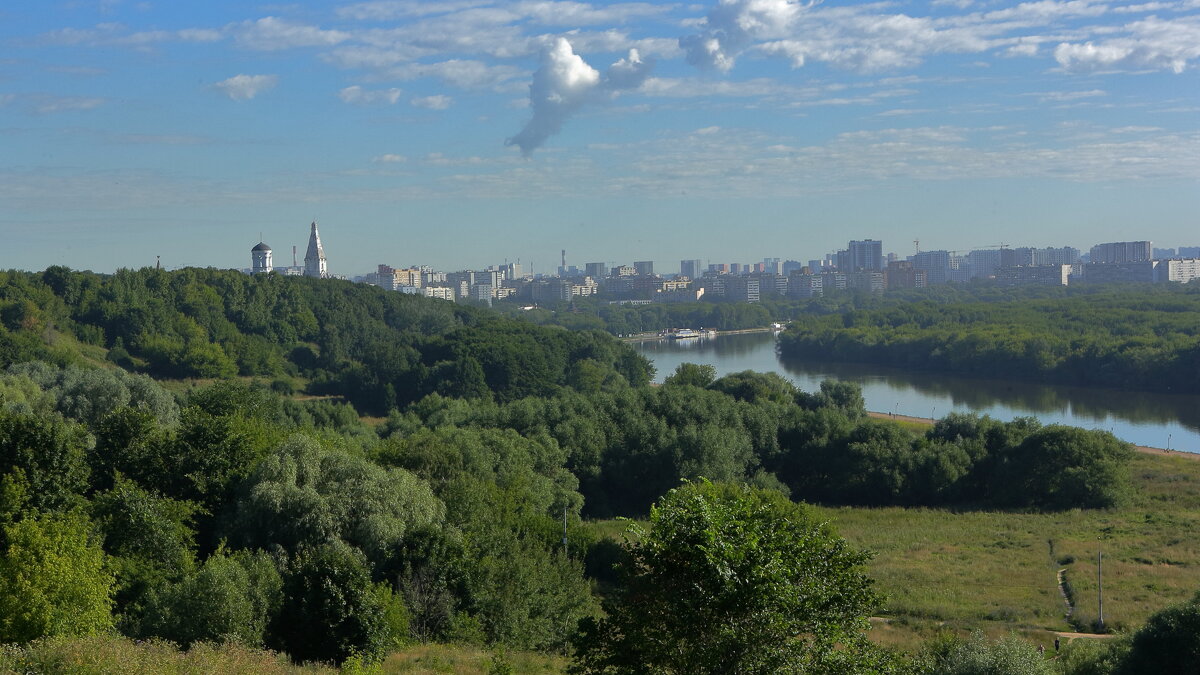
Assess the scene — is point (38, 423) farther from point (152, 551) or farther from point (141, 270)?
point (141, 270)

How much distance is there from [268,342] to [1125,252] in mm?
132611

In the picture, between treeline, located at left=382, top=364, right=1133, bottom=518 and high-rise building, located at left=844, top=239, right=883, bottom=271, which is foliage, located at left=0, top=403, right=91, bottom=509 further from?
high-rise building, located at left=844, top=239, right=883, bottom=271

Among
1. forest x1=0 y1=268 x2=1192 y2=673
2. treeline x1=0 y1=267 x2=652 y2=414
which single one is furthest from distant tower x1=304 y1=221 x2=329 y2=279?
forest x1=0 y1=268 x2=1192 y2=673

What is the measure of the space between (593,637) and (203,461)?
346 inches

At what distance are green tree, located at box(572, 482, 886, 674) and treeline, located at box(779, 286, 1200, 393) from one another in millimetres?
41394

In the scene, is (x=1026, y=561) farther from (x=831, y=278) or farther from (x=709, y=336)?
(x=831, y=278)

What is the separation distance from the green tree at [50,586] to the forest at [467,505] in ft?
0.07

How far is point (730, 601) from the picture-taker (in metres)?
5.50

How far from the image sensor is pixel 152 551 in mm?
10961

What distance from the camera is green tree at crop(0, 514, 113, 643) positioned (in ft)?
26.2

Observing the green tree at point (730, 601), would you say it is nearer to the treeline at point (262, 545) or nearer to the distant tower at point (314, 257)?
the treeline at point (262, 545)

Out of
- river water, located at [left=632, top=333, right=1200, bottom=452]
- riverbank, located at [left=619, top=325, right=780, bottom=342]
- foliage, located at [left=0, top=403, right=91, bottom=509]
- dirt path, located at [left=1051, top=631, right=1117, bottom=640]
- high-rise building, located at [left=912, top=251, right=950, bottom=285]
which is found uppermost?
high-rise building, located at [left=912, top=251, right=950, bottom=285]

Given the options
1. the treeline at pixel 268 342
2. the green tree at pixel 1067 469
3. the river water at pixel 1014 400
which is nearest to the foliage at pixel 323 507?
the green tree at pixel 1067 469

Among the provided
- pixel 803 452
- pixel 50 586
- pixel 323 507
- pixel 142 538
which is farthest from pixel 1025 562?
pixel 50 586
